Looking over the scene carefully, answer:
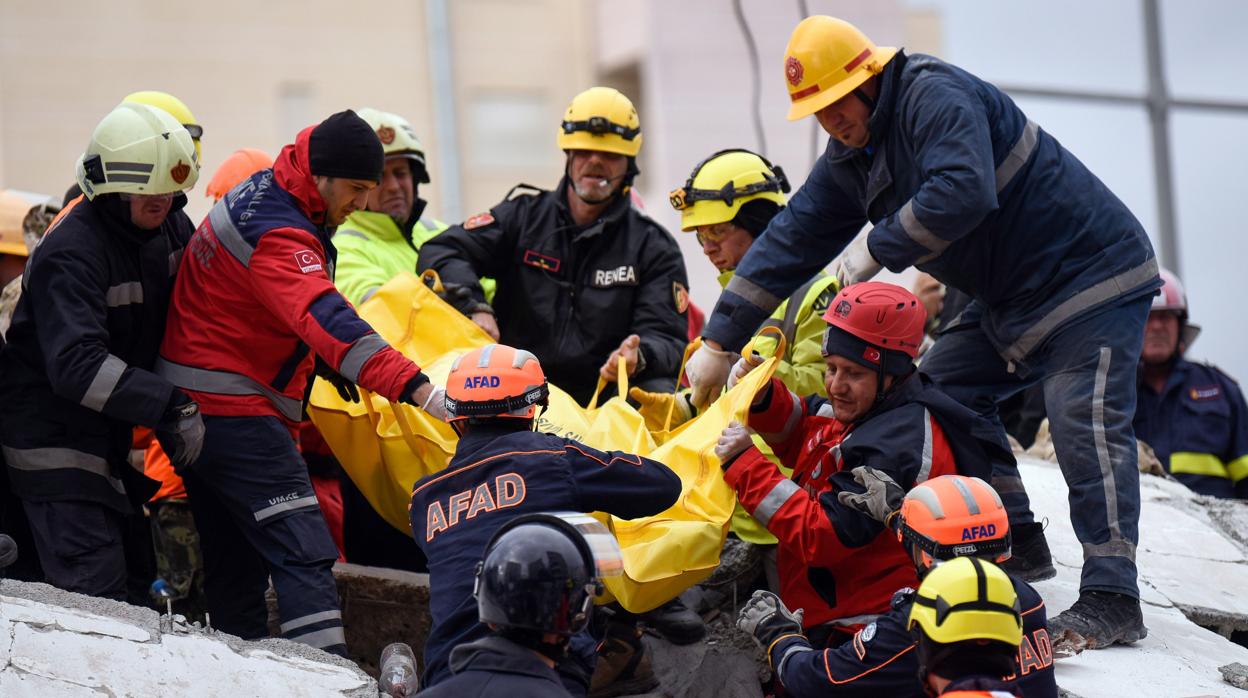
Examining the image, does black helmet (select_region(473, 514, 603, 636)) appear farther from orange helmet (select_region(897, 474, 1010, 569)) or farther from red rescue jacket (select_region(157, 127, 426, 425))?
red rescue jacket (select_region(157, 127, 426, 425))

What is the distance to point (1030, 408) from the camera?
7.43 m

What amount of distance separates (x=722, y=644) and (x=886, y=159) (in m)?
1.80

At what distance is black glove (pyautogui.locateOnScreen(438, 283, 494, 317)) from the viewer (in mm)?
5957

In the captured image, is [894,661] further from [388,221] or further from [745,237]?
→ [388,221]

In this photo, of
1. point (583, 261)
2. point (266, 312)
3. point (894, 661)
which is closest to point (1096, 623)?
point (894, 661)

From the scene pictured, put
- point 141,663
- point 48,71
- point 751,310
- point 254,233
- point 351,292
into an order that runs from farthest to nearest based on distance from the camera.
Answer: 1. point 48,71
2. point 351,292
3. point 751,310
4. point 254,233
5. point 141,663

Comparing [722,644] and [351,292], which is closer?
[722,644]

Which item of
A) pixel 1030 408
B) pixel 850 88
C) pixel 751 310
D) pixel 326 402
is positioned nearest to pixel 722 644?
pixel 751 310

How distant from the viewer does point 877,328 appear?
4.66 m

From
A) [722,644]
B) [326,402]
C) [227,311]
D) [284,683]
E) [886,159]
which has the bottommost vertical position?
[722,644]

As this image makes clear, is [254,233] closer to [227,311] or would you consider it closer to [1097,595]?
[227,311]

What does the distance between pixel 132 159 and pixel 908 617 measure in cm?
275

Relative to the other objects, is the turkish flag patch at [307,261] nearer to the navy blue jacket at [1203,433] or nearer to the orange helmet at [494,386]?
the orange helmet at [494,386]

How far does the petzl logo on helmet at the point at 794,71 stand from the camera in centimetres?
498
